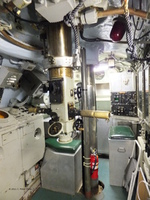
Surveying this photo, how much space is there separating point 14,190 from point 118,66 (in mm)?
3077

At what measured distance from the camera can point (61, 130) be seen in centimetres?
120

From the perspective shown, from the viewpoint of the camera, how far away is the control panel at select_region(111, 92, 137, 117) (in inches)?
92.2

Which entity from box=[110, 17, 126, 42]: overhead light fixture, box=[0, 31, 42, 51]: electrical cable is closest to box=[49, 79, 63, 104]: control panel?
box=[0, 31, 42, 51]: electrical cable

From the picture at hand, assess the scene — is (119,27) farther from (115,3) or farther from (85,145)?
(85,145)

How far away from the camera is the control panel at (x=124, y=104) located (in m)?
2.34

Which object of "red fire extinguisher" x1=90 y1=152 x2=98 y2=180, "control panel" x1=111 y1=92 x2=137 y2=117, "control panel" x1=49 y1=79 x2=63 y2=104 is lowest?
"red fire extinguisher" x1=90 y1=152 x2=98 y2=180

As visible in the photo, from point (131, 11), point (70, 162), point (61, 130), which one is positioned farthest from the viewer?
point (70, 162)

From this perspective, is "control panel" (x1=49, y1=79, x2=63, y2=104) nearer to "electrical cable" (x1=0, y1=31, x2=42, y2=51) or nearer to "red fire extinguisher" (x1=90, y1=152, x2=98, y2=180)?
"electrical cable" (x1=0, y1=31, x2=42, y2=51)

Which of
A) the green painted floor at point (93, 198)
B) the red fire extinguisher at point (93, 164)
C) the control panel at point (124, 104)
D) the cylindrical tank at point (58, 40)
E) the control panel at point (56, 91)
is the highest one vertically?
the cylindrical tank at point (58, 40)

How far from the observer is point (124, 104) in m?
2.41

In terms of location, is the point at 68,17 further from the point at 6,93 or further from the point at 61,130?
the point at 6,93

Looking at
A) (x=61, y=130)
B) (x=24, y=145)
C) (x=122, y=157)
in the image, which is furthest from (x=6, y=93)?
(x=122, y=157)

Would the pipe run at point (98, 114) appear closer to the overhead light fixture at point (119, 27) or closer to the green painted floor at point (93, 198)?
the overhead light fixture at point (119, 27)

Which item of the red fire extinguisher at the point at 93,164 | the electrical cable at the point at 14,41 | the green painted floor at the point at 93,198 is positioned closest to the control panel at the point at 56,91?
the electrical cable at the point at 14,41
